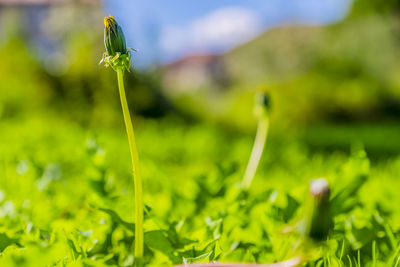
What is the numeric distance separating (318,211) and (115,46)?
386mm

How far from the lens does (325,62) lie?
9.86 metres

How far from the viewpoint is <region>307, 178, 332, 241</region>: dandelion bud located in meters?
0.52

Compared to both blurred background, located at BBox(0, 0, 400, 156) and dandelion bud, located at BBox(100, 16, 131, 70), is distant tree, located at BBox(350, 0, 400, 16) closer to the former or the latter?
blurred background, located at BBox(0, 0, 400, 156)

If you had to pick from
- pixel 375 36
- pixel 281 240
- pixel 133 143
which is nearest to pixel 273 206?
pixel 281 240

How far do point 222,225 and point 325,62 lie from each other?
31.0 ft

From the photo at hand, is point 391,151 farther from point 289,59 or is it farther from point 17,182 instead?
point 289,59

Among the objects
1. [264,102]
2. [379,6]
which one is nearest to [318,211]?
[264,102]

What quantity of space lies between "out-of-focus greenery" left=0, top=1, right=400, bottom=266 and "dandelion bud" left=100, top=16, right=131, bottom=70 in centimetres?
28

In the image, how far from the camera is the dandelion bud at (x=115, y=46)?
0.70 m

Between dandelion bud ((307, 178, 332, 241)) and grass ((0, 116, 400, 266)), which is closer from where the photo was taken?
dandelion bud ((307, 178, 332, 241))

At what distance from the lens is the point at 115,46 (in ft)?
2.31

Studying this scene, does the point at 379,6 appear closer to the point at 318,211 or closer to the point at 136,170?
the point at 136,170

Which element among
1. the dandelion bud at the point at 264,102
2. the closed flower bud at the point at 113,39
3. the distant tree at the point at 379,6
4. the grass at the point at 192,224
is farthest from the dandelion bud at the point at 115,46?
the distant tree at the point at 379,6

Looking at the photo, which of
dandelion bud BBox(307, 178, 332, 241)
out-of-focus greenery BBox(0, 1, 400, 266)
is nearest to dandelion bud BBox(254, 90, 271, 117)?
out-of-focus greenery BBox(0, 1, 400, 266)
